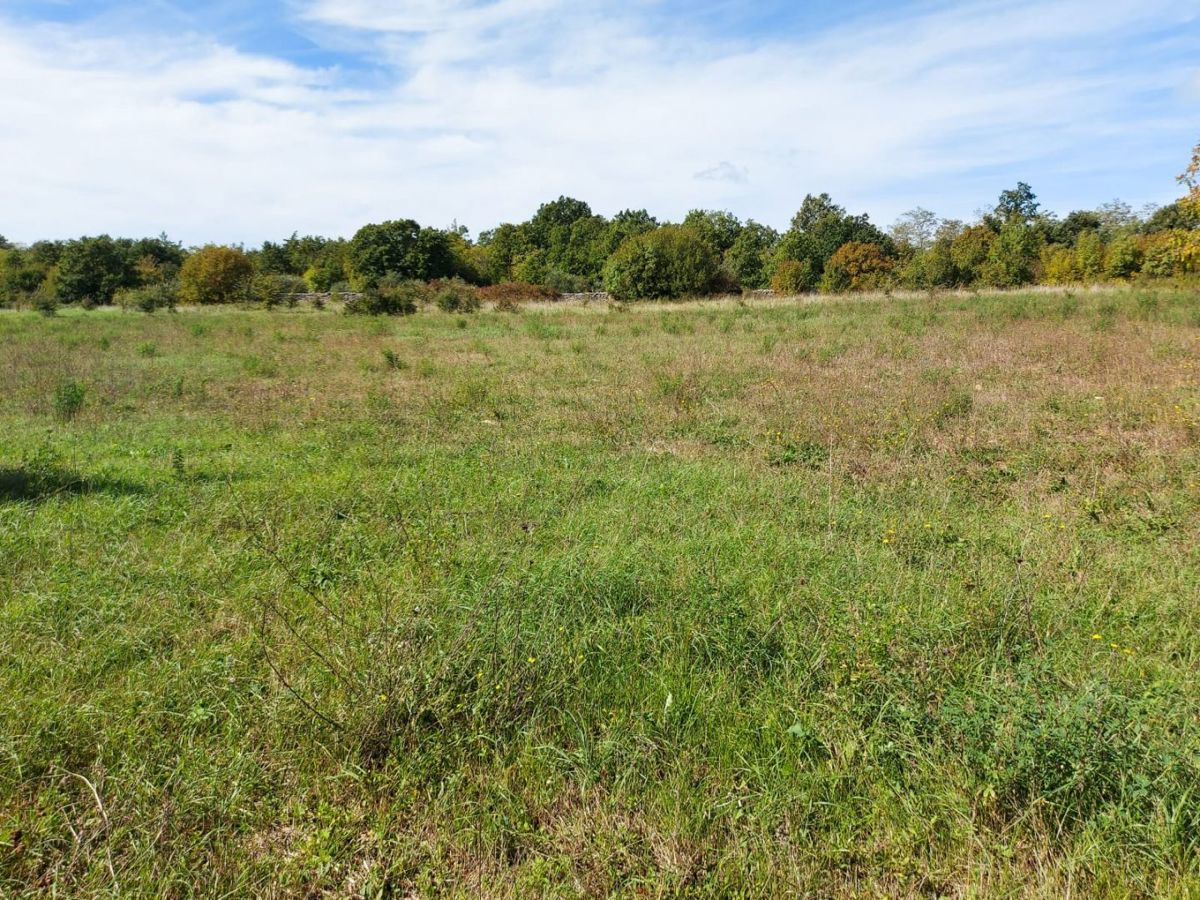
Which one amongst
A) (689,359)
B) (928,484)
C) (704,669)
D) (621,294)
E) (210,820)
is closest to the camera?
(210,820)

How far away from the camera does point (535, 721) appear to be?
2949mm

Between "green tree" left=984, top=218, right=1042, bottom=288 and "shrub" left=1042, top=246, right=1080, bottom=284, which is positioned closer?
"green tree" left=984, top=218, right=1042, bottom=288

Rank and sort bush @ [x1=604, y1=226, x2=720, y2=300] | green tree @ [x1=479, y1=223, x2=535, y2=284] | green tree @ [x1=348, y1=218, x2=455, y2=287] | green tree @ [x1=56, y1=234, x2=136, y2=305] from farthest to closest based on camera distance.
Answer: green tree @ [x1=479, y1=223, x2=535, y2=284] → green tree @ [x1=348, y1=218, x2=455, y2=287] → green tree @ [x1=56, y1=234, x2=136, y2=305] → bush @ [x1=604, y1=226, x2=720, y2=300]

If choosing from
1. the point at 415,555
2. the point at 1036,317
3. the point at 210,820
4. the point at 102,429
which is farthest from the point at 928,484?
the point at 1036,317

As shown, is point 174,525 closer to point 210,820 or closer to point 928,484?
point 210,820

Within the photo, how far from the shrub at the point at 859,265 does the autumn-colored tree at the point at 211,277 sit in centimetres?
3955

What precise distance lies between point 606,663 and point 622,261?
3465cm

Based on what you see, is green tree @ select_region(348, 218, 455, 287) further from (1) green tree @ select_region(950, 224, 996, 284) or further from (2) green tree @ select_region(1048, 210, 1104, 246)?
(2) green tree @ select_region(1048, 210, 1104, 246)

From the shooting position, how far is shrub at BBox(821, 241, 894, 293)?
4359cm

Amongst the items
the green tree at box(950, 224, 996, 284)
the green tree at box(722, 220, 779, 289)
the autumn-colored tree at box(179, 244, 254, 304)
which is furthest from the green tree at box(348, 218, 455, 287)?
the green tree at box(950, 224, 996, 284)

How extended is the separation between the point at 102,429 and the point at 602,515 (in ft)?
23.7

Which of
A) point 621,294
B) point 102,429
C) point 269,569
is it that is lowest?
point 269,569

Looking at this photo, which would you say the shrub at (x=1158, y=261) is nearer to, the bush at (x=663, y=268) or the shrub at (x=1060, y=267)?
the shrub at (x=1060, y=267)

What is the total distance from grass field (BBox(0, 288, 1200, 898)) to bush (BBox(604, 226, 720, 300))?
28383 mm
